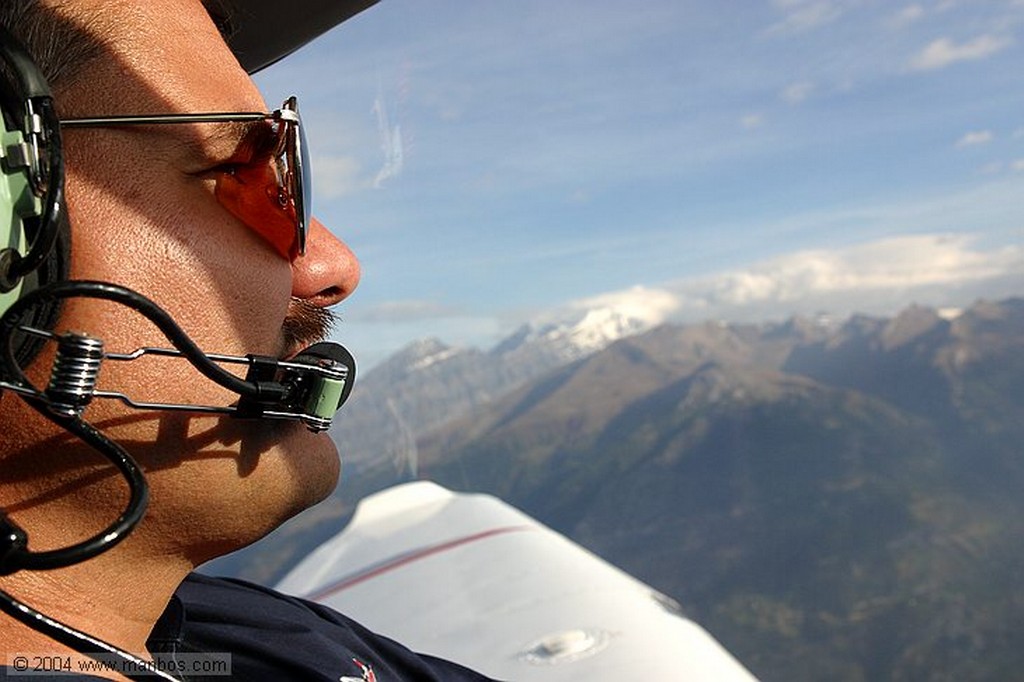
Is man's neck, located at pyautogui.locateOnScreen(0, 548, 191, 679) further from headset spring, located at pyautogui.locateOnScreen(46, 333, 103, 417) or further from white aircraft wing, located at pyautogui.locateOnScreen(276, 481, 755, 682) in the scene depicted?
white aircraft wing, located at pyautogui.locateOnScreen(276, 481, 755, 682)

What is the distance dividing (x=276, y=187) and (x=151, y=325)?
274 mm

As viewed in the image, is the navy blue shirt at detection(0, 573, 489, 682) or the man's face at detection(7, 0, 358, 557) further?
the navy blue shirt at detection(0, 573, 489, 682)

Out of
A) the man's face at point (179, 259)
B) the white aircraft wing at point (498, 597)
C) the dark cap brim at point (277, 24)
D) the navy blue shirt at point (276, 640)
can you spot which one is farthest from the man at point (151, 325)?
the white aircraft wing at point (498, 597)

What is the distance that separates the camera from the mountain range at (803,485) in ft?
256

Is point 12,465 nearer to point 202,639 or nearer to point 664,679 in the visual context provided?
point 202,639

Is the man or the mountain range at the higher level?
the man

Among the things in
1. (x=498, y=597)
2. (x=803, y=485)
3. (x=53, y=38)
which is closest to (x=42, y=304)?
(x=53, y=38)

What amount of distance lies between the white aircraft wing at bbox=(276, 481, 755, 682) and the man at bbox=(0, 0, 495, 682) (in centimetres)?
203

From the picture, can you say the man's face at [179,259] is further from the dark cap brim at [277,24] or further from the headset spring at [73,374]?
the dark cap brim at [277,24]

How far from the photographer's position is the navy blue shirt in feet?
4.85

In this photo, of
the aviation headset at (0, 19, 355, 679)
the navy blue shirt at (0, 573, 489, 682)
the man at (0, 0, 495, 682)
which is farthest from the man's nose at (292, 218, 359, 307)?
the navy blue shirt at (0, 573, 489, 682)

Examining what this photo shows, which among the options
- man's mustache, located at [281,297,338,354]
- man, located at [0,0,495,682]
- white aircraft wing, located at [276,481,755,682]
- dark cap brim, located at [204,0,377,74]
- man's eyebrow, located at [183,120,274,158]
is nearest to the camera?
man, located at [0,0,495,682]

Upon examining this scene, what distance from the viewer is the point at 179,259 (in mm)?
1142

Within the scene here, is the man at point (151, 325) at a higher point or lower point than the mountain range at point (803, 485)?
higher
